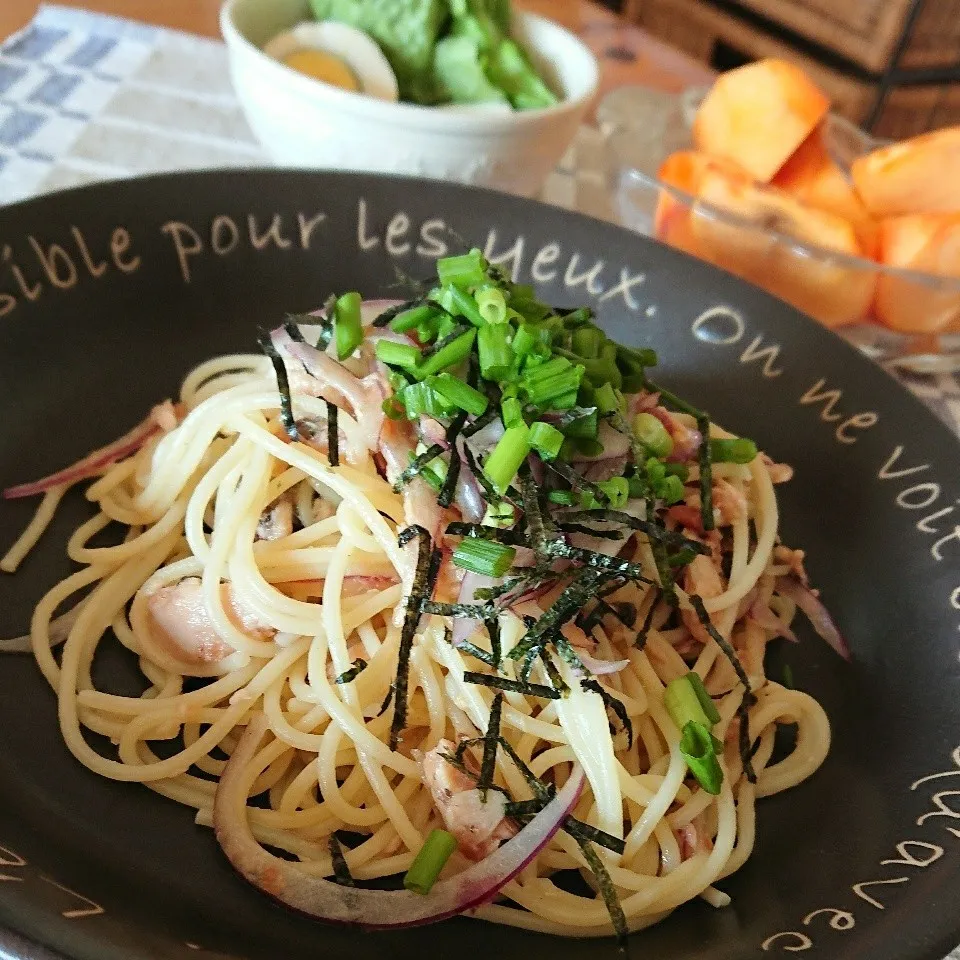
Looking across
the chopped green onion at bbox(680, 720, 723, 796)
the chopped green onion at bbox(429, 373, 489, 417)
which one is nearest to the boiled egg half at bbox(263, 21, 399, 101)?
the chopped green onion at bbox(429, 373, 489, 417)

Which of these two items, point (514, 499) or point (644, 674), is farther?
point (644, 674)

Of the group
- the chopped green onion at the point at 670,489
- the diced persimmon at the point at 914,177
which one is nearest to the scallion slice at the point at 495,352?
the chopped green onion at the point at 670,489

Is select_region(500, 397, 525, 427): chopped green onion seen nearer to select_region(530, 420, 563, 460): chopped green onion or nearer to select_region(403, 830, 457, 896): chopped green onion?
select_region(530, 420, 563, 460): chopped green onion

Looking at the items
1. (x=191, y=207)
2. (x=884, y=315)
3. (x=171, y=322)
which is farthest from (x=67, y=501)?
(x=884, y=315)

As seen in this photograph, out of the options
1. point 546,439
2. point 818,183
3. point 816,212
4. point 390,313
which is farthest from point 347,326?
point 818,183

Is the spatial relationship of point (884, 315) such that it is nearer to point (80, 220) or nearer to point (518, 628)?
point (518, 628)

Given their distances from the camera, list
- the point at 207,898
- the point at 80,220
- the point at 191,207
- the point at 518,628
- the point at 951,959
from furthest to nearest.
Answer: the point at 191,207 → the point at 80,220 → the point at 518,628 → the point at 951,959 → the point at 207,898
